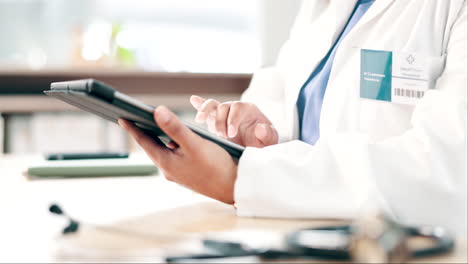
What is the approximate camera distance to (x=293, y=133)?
4.73 ft

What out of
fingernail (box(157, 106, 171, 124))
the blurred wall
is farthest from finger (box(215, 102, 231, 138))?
the blurred wall

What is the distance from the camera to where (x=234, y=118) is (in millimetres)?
1224

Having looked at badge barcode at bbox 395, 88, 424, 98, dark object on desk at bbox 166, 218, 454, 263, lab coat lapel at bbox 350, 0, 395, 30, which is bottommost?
dark object on desk at bbox 166, 218, 454, 263

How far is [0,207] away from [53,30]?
301cm

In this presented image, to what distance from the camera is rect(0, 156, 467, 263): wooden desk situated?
60 cm

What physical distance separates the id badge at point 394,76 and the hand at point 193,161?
0.42 m

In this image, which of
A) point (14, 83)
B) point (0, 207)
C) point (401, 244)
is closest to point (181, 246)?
point (401, 244)

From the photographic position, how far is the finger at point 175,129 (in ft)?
2.29

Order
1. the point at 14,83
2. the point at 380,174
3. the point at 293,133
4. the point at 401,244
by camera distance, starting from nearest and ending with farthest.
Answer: the point at 401,244, the point at 380,174, the point at 293,133, the point at 14,83

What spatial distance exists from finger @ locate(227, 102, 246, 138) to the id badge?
285mm

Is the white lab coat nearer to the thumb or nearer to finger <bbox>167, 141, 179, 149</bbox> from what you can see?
finger <bbox>167, 141, 179, 149</bbox>

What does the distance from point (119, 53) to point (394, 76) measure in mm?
2724

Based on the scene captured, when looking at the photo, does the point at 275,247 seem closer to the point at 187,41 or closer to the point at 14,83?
the point at 14,83

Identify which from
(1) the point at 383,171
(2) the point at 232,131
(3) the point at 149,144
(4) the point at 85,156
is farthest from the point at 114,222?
(4) the point at 85,156
